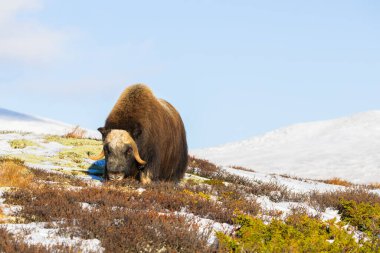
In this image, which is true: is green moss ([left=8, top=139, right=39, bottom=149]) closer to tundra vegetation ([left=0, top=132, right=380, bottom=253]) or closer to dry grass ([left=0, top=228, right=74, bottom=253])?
tundra vegetation ([left=0, top=132, right=380, bottom=253])

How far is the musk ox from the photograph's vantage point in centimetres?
1153

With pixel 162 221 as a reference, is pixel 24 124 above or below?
below

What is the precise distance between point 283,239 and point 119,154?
5521mm

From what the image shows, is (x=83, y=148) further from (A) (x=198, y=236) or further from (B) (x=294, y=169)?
(B) (x=294, y=169)

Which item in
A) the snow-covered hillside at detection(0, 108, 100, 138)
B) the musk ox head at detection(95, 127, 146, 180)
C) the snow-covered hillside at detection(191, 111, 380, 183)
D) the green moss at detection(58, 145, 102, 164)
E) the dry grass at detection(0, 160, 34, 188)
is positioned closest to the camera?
the dry grass at detection(0, 160, 34, 188)

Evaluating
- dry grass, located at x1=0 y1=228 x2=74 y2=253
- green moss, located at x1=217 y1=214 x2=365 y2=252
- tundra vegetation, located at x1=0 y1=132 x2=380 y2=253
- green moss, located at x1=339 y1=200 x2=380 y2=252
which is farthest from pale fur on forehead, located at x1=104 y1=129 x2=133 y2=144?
dry grass, located at x1=0 y1=228 x2=74 y2=253

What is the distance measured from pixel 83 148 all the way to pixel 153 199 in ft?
28.2

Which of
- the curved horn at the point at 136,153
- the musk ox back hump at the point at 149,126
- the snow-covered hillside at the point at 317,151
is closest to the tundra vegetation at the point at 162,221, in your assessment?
the curved horn at the point at 136,153

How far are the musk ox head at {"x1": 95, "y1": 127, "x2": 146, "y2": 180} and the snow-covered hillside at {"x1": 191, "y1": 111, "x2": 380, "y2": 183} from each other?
2078 cm

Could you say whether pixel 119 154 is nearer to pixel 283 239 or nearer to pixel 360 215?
pixel 360 215

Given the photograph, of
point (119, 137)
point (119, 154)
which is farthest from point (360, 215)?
point (119, 137)

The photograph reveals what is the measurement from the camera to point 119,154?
11.5m

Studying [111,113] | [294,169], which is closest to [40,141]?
[111,113]

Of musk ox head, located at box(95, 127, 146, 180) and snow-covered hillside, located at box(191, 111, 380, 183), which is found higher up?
musk ox head, located at box(95, 127, 146, 180)
